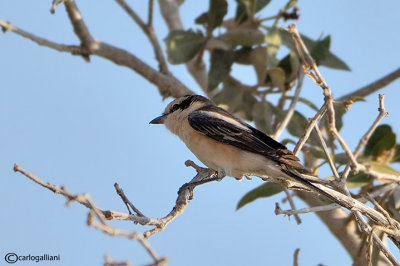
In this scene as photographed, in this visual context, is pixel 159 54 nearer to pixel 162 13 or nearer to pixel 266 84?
pixel 162 13

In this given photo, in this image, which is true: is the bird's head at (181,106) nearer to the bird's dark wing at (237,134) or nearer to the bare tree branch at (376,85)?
the bird's dark wing at (237,134)

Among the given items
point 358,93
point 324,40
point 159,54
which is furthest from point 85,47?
point 358,93

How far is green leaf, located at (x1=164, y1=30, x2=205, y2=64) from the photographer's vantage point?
468 centimetres

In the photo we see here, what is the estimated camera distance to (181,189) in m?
3.02

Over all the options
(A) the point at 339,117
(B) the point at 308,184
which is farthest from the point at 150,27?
(B) the point at 308,184

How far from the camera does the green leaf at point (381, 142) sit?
416cm

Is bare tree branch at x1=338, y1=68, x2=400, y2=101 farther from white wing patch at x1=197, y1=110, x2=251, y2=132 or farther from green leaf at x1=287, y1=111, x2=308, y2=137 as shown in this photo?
white wing patch at x1=197, y1=110, x2=251, y2=132

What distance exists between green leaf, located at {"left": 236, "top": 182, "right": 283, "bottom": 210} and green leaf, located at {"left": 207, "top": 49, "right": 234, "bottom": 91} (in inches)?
Answer: 33.7

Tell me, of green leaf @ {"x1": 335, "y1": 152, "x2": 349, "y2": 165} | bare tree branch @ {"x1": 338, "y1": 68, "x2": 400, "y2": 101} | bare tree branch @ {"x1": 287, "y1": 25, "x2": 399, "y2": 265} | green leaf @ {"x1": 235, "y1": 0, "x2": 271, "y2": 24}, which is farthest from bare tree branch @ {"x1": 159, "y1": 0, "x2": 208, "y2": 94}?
bare tree branch @ {"x1": 287, "y1": 25, "x2": 399, "y2": 265}

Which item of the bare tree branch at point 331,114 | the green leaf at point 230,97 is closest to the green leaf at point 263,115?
the green leaf at point 230,97

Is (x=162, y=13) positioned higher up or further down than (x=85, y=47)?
higher up

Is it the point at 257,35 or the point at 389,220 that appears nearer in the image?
the point at 389,220

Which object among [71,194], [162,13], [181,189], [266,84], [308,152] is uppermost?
[162,13]

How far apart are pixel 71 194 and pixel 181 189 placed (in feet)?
3.65
